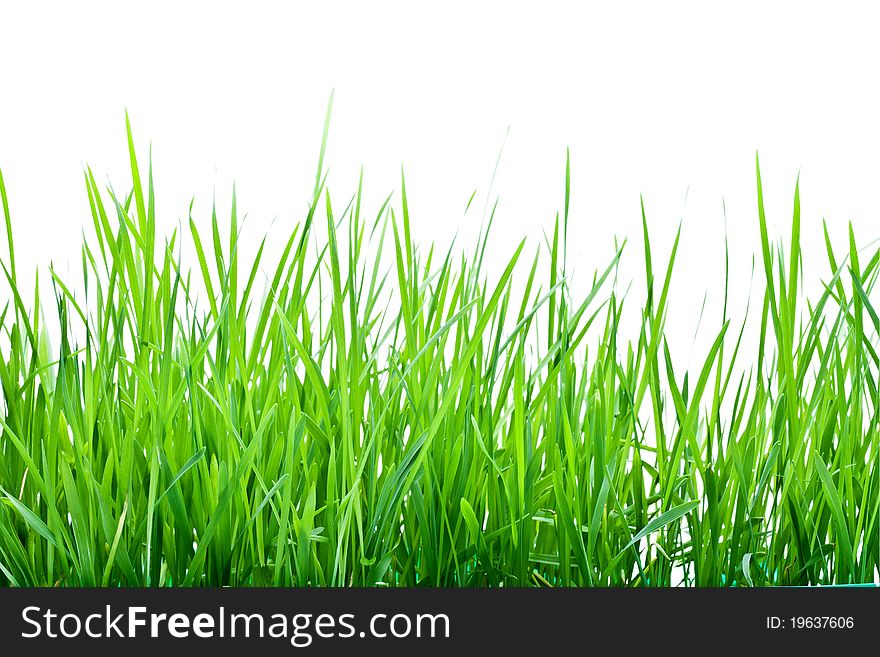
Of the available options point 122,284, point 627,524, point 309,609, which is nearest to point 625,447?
point 627,524

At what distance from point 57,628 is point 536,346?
48cm

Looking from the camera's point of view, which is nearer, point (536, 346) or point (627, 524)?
point (627, 524)

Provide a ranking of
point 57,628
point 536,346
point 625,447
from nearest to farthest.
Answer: point 57,628, point 625,447, point 536,346

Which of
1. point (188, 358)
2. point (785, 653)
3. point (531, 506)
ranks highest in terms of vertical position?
point (188, 358)

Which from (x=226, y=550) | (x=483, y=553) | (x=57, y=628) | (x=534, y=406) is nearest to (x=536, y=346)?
(x=534, y=406)

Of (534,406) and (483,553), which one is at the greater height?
(534,406)

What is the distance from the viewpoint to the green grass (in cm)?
62

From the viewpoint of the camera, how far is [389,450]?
2.17 feet

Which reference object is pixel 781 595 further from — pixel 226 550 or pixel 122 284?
pixel 122 284

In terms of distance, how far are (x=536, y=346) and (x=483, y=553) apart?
0.82ft

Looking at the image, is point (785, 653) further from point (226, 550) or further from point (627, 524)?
point (226, 550)

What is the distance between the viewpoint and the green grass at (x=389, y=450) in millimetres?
616

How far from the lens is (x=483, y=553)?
2.09 ft

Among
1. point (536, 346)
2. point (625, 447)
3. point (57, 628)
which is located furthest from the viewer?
point (536, 346)
